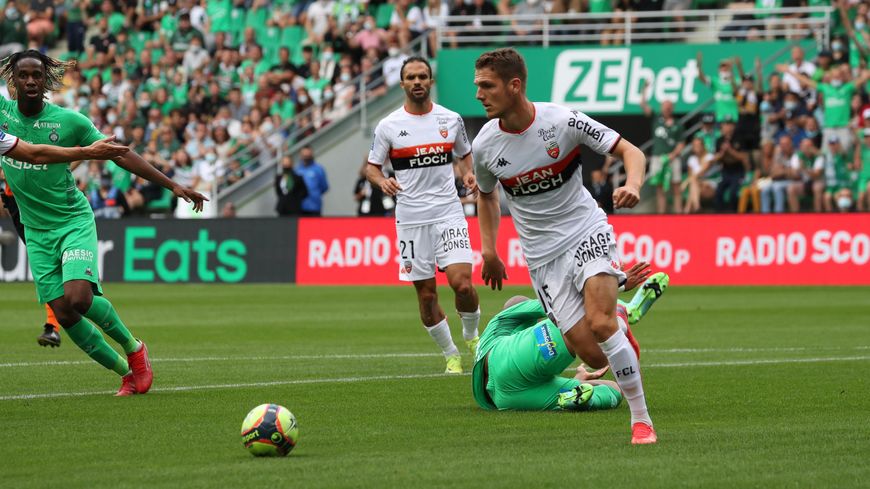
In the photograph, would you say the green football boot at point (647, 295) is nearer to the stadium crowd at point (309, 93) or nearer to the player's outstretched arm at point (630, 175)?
the player's outstretched arm at point (630, 175)

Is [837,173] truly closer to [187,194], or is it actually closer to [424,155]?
A: [424,155]

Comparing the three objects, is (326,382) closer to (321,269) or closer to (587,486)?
(587,486)

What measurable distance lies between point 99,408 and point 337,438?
2.40 meters

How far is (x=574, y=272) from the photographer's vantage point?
8.78 m

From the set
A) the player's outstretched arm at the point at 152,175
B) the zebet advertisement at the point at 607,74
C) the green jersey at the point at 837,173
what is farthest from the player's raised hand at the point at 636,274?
the zebet advertisement at the point at 607,74

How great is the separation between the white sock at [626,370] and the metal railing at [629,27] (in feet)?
78.7

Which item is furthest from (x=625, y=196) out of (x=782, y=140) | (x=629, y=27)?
(x=629, y=27)

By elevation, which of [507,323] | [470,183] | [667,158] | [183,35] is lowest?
[507,323]

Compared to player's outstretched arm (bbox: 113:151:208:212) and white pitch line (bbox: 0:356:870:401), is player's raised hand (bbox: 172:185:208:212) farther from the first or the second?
white pitch line (bbox: 0:356:870:401)

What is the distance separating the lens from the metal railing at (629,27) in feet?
103

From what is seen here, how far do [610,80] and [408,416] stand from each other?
79.5 ft

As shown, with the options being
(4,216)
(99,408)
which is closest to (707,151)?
(4,216)

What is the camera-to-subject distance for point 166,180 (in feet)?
35.1

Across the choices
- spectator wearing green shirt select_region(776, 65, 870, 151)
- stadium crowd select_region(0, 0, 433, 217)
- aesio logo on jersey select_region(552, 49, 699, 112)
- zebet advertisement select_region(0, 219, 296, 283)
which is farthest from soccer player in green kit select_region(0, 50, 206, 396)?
aesio logo on jersey select_region(552, 49, 699, 112)
